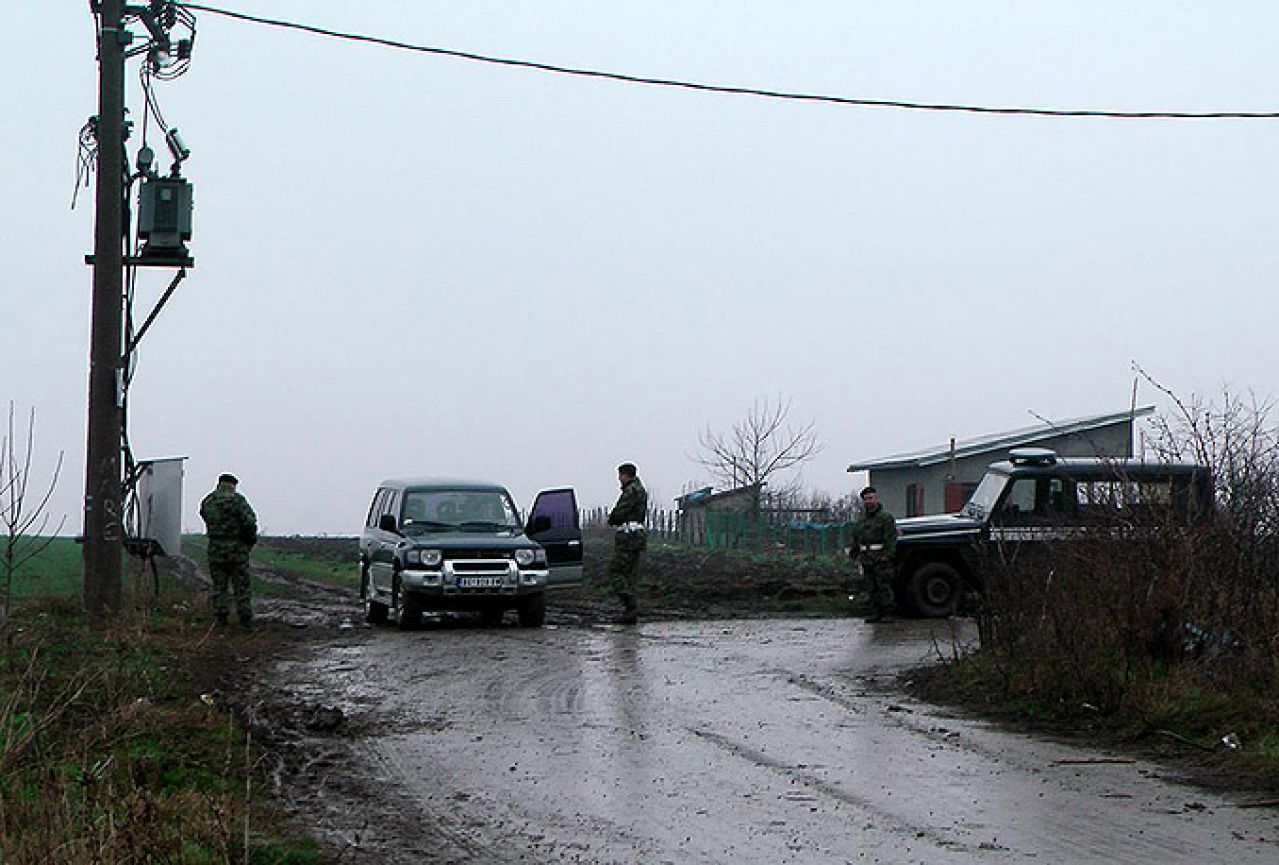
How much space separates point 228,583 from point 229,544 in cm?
70

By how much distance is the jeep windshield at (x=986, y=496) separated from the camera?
2203 centimetres

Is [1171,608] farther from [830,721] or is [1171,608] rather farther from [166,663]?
[166,663]

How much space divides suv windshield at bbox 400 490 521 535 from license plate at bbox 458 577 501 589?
3.62 feet

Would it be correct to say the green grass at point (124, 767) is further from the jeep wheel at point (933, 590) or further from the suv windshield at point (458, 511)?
the jeep wheel at point (933, 590)

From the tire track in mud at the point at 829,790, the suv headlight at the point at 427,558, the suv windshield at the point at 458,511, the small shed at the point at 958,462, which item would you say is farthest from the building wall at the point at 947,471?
the tire track in mud at the point at 829,790

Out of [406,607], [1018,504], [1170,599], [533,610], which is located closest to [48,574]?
[406,607]

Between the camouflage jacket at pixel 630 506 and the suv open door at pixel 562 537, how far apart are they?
104 inches

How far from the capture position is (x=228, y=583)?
20.8 metres

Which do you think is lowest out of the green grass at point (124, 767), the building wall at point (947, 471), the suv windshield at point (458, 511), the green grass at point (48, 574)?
the green grass at point (124, 767)

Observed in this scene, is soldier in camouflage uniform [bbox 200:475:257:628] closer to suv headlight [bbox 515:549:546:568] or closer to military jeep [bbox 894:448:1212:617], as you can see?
suv headlight [bbox 515:549:546:568]

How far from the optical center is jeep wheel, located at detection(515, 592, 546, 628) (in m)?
21.2

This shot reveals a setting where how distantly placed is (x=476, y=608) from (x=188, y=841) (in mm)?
13989

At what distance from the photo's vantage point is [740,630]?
21375mm

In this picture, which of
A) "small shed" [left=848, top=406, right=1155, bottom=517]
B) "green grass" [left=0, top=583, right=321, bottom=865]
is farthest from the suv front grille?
"small shed" [left=848, top=406, right=1155, bottom=517]
